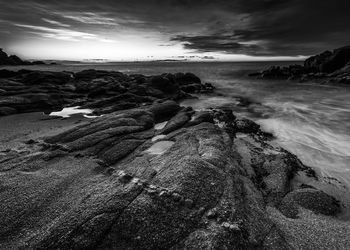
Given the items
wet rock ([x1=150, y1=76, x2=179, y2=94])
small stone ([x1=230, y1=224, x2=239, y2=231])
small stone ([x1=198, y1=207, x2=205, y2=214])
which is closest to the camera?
small stone ([x1=230, y1=224, x2=239, y2=231])

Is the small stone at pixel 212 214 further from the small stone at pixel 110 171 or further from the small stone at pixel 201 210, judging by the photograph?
the small stone at pixel 110 171

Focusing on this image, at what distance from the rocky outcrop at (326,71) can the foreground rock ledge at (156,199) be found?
129 ft

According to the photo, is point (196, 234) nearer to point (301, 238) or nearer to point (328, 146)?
point (301, 238)

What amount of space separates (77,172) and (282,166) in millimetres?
6461

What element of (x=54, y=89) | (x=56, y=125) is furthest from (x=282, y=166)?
(x=54, y=89)

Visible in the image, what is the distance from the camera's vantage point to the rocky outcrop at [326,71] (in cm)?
3881

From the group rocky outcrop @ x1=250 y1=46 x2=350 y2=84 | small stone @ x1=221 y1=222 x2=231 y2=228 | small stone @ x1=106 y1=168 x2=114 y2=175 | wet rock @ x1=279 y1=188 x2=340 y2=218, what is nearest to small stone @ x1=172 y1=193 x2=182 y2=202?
small stone @ x1=221 y1=222 x2=231 y2=228

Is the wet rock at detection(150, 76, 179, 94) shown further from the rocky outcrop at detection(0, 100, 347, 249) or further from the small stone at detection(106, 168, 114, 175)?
the small stone at detection(106, 168, 114, 175)

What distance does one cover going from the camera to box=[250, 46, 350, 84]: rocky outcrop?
38812 millimetres

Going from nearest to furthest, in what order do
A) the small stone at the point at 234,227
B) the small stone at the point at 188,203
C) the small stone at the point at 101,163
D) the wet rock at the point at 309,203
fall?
the small stone at the point at 234,227, the small stone at the point at 188,203, the wet rock at the point at 309,203, the small stone at the point at 101,163

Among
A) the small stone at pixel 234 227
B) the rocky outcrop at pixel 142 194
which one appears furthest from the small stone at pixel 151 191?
the small stone at pixel 234 227

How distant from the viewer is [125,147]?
759 cm

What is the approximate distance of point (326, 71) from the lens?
45969 mm

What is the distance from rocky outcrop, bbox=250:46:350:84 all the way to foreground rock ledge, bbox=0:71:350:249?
129ft
